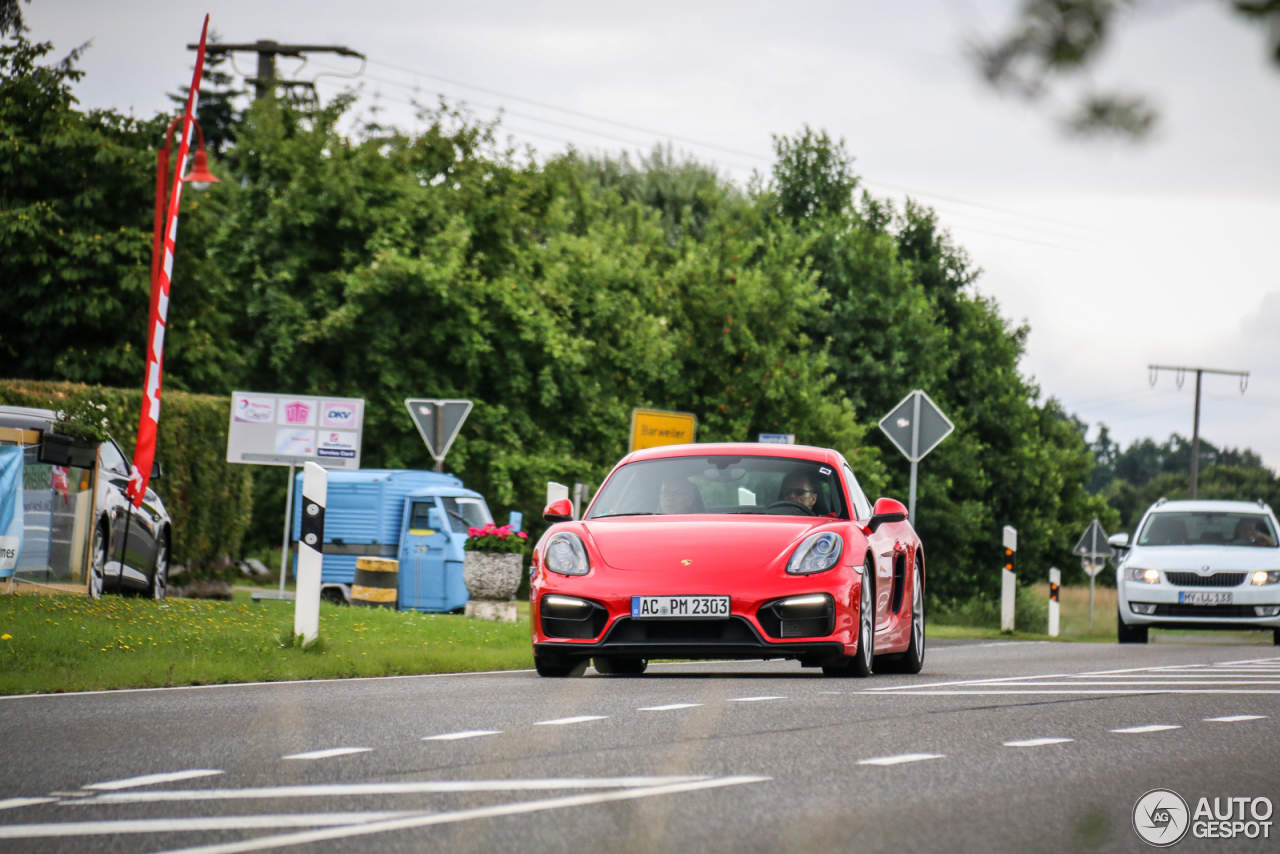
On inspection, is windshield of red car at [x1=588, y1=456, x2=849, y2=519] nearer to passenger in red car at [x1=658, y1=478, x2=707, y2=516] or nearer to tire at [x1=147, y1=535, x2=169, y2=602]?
passenger in red car at [x1=658, y1=478, x2=707, y2=516]

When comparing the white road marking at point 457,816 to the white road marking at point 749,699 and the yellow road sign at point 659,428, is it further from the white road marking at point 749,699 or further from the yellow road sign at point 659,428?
the yellow road sign at point 659,428

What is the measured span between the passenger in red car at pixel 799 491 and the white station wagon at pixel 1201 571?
9840 mm

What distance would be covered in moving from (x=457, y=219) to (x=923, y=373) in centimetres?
1821

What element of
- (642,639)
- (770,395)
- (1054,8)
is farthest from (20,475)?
(770,395)

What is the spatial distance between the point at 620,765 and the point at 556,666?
4.92m

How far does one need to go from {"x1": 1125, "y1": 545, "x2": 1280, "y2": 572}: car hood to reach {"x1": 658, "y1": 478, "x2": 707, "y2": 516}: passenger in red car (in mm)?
10954

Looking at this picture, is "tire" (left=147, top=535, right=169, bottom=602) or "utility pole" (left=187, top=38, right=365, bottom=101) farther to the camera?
"utility pole" (left=187, top=38, right=365, bottom=101)

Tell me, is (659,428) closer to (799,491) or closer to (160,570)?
(160,570)

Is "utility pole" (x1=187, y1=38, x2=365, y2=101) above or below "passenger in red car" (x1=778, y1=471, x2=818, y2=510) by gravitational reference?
above

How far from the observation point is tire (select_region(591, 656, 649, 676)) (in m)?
12.2

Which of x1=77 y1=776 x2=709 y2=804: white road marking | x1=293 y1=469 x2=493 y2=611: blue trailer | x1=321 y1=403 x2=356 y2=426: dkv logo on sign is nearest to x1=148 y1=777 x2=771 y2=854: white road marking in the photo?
x1=77 y1=776 x2=709 y2=804: white road marking

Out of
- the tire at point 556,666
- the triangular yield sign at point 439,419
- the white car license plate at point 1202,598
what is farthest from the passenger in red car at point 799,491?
the white car license plate at point 1202,598

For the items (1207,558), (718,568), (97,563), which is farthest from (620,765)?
(1207,558)

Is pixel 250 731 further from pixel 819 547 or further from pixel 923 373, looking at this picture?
pixel 923 373
